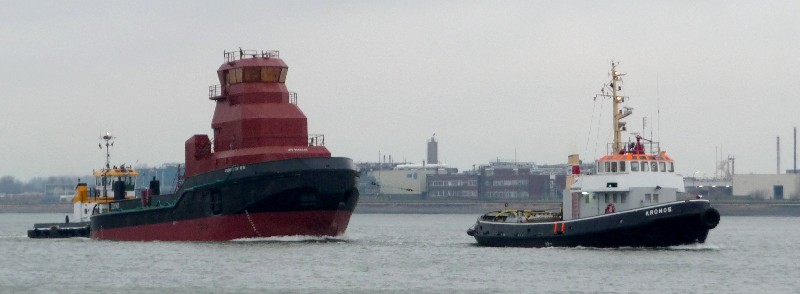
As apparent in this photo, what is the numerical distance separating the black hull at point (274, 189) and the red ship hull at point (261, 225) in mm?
253

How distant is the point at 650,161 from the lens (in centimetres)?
6881

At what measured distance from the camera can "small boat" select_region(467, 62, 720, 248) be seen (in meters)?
66.2

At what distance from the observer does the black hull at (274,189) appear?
2889 inches

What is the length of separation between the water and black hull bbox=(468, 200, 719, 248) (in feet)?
1.92

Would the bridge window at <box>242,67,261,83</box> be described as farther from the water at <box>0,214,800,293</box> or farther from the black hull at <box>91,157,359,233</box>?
the water at <box>0,214,800,293</box>

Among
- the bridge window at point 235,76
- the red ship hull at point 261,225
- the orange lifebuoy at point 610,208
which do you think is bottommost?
the red ship hull at point 261,225

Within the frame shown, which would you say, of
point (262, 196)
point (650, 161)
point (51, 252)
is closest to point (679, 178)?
point (650, 161)

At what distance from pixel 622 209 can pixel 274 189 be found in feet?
55.2

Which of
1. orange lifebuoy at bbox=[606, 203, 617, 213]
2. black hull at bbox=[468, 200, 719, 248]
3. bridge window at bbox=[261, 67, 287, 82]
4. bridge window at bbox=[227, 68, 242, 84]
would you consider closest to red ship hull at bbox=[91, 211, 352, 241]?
bridge window at bbox=[227, 68, 242, 84]

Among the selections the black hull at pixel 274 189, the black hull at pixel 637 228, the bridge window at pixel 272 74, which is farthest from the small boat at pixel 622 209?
the bridge window at pixel 272 74

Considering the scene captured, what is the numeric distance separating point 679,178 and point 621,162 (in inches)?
114

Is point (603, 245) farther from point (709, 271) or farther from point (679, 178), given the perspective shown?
point (709, 271)

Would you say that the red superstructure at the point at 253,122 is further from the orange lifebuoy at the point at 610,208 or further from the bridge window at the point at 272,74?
the orange lifebuoy at the point at 610,208

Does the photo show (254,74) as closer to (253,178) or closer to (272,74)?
(272,74)
